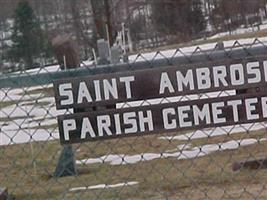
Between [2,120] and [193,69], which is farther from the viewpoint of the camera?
[2,120]

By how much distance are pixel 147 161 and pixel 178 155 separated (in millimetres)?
445

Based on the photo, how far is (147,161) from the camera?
28.8ft

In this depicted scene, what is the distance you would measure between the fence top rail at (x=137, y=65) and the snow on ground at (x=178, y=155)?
4.10 m

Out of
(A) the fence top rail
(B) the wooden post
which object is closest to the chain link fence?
(A) the fence top rail

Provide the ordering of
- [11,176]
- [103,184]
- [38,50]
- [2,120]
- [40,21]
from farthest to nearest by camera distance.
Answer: [40,21], [38,50], [2,120], [11,176], [103,184]

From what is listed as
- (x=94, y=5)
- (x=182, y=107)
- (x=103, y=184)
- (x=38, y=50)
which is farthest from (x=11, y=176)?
(x=38, y=50)

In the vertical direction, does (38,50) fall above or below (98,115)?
below

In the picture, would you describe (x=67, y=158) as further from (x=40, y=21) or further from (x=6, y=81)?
(x=40, y=21)

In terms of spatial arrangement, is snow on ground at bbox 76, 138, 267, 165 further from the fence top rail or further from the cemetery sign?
the cemetery sign

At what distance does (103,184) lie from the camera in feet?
25.1

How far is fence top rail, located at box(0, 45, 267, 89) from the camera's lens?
4.62 meters

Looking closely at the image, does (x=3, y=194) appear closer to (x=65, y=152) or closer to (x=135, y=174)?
(x=65, y=152)

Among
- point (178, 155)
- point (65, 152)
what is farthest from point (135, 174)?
point (178, 155)

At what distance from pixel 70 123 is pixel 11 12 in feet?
146
